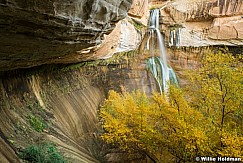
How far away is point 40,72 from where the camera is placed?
10.6 meters

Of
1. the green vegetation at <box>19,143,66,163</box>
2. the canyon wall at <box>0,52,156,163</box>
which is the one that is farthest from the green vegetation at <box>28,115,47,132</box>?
the green vegetation at <box>19,143,66,163</box>

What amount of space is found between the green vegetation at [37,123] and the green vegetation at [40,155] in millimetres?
1352

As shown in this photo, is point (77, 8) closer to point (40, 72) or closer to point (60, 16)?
point (60, 16)

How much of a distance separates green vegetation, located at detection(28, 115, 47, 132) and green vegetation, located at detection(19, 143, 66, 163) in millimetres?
1352

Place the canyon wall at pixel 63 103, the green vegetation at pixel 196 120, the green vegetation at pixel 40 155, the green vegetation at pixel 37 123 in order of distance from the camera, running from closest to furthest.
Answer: the green vegetation at pixel 40 155 < the green vegetation at pixel 196 120 < the canyon wall at pixel 63 103 < the green vegetation at pixel 37 123

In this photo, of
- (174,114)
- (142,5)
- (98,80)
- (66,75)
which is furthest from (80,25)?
(142,5)

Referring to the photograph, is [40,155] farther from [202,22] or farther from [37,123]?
[202,22]

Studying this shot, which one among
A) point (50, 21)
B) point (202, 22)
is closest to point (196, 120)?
point (50, 21)

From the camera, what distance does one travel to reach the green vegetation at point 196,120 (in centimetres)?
719

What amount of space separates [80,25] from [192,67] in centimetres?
1484

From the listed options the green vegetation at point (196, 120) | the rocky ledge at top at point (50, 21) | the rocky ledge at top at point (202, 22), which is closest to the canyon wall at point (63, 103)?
the green vegetation at point (196, 120)

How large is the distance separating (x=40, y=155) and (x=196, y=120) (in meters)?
4.65

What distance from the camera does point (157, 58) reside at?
18.0m

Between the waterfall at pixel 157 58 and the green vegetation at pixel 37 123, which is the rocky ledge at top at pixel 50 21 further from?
the waterfall at pixel 157 58
